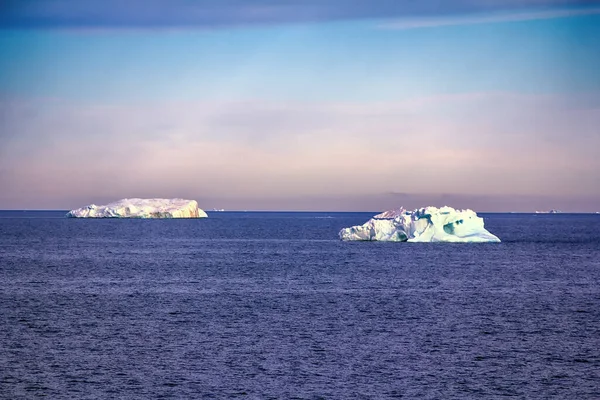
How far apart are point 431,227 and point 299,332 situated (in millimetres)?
55480

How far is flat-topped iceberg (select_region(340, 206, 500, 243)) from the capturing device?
270ft

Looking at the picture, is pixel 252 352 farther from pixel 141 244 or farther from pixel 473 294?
pixel 141 244

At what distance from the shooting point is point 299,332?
1270 inches

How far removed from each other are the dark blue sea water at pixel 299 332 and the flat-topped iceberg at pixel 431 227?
60.2ft

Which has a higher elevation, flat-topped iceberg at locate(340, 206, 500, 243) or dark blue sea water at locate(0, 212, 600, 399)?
flat-topped iceberg at locate(340, 206, 500, 243)

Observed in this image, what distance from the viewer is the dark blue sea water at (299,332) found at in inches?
933

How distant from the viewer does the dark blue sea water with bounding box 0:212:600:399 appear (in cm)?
2369

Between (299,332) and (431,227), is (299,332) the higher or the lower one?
the lower one

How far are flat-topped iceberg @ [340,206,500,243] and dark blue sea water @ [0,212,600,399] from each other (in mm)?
18342

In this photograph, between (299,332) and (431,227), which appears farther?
(431,227)

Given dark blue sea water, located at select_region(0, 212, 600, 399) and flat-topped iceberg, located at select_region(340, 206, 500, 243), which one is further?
flat-topped iceberg, located at select_region(340, 206, 500, 243)

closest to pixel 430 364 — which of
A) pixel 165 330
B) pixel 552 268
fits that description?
pixel 165 330

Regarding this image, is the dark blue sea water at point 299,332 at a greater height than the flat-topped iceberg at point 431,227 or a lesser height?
lesser

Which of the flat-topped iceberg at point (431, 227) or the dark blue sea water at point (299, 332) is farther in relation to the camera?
the flat-topped iceberg at point (431, 227)
